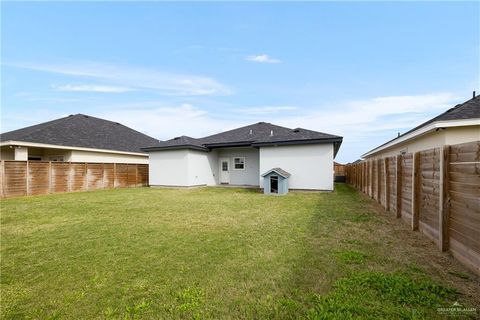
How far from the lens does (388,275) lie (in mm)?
2869

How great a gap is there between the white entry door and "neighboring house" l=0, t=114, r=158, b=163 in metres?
7.56

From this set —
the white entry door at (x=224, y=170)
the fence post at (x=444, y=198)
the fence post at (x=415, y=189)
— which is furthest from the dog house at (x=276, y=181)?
the fence post at (x=444, y=198)

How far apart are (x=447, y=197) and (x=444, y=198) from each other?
2.0 inches

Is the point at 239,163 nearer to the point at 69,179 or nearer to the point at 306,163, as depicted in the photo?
the point at 306,163

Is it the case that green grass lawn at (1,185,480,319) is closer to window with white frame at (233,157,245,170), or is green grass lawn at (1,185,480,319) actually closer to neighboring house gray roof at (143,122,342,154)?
neighboring house gray roof at (143,122,342,154)

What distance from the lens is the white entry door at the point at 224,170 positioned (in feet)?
57.6

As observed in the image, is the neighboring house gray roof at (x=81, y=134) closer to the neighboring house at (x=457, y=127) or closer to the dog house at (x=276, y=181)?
the dog house at (x=276, y=181)

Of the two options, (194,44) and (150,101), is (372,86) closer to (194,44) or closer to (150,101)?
(194,44)

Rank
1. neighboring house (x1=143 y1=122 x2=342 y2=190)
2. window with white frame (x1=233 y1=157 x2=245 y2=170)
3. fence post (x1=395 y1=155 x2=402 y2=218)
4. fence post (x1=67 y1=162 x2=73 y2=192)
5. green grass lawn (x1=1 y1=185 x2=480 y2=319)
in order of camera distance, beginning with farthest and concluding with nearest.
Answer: window with white frame (x1=233 y1=157 x2=245 y2=170), fence post (x1=67 y1=162 x2=73 y2=192), neighboring house (x1=143 y1=122 x2=342 y2=190), fence post (x1=395 y1=155 x2=402 y2=218), green grass lawn (x1=1 y1=185 x2=480 y2=319)

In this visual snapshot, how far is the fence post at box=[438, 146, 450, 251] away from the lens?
3482mm

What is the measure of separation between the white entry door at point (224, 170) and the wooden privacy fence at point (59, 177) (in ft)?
21.4

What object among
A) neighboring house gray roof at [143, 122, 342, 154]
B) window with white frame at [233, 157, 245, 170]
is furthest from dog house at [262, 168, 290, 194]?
window with white frame at [233, 157, 245, 170]

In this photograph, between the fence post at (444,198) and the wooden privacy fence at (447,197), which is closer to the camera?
the wooden privacy fence at (447,197)

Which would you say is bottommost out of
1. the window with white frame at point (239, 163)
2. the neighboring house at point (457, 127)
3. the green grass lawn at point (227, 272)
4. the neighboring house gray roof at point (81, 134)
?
the green grass lawn at point (227, 272)
